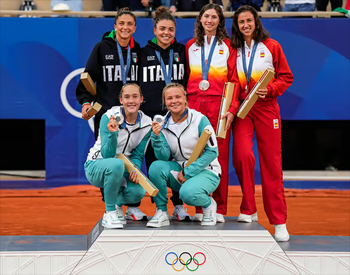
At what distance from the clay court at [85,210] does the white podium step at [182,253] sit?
1302mm

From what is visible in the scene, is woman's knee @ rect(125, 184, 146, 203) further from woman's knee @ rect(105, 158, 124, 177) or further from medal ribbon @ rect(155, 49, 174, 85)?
medal ribbon @ rect(155, 49, 174, 85)

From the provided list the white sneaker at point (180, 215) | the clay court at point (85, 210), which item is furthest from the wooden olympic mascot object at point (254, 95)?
the clay court at point (85, 210)

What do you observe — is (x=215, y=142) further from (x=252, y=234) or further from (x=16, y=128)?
(x=16, y=128)

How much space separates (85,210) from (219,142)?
228 cm

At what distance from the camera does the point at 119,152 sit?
3.87m

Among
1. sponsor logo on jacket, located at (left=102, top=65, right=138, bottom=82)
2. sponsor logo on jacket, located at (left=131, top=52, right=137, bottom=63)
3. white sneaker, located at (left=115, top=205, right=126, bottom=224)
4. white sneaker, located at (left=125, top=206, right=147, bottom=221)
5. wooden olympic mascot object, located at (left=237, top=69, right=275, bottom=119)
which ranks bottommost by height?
white sneaker, located at (left=125, top=206, right=147, bottom=221)

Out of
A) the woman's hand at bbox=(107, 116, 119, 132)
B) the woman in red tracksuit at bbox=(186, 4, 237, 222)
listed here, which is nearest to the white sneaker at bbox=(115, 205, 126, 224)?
the woman's hand at bbox=(107, 116, 119, 132)

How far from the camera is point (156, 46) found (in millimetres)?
4113

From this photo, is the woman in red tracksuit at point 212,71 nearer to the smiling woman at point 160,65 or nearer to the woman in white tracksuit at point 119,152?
the smiling woman at point 160,65

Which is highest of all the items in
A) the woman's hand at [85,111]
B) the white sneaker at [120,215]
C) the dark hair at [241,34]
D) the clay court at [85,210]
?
the dark hair at [241,34]

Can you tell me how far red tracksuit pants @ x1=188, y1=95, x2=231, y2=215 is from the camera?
4.05 meters

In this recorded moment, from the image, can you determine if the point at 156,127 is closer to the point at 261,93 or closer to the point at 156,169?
the point at 156,169

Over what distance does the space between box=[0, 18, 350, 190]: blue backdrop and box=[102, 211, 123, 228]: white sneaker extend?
3550mm

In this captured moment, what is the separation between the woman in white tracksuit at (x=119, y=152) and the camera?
3.59 metres
